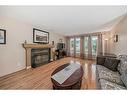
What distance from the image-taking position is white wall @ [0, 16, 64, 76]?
346 cm

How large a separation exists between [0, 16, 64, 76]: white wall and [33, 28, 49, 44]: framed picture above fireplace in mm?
431

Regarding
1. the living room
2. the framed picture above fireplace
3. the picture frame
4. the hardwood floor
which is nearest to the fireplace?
the living room

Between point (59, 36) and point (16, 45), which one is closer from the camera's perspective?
point (16, 45)

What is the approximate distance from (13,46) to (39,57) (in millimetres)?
1782

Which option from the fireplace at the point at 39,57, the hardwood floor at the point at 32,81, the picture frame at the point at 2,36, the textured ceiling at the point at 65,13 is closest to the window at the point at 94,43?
the fireplace at the point at 39,57

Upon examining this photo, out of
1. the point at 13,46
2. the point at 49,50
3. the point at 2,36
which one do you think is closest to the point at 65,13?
the point at 2,36

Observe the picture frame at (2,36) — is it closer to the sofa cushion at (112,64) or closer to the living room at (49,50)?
the living room at (49,50)

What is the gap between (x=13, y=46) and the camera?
12.7 feet

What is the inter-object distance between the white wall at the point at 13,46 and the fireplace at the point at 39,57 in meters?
0.56

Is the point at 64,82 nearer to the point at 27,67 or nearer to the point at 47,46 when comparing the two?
the point at 27,67

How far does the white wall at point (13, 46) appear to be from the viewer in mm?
3463

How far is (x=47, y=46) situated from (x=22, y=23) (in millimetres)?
2135
